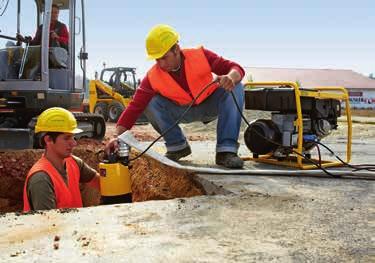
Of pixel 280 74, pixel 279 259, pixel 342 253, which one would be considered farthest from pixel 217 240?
pixel 280 74

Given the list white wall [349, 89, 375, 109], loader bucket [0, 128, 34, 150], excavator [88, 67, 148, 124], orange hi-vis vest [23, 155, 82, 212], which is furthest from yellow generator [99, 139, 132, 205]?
white wall [349, 89, 375, 109]

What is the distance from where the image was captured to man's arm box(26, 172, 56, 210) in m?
3.15

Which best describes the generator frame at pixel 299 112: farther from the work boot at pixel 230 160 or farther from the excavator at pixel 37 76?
the excavator at pixel 37 76

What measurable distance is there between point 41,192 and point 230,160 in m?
1.75

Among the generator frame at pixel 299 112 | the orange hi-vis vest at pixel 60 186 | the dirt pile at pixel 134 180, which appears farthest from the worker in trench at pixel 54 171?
the generator frame at pixel 299 112

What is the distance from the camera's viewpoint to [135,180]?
485cm

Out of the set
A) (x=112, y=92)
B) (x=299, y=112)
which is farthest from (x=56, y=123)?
(x=112, y=92)

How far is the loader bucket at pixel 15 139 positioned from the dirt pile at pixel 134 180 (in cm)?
67

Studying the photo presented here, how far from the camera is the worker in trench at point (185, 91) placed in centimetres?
406

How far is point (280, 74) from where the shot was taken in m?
52.9

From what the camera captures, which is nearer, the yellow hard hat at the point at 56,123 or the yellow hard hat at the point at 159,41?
the yellow hard hat at the point at 56,123

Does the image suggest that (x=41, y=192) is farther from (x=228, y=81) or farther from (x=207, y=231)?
(x=228, y=81)

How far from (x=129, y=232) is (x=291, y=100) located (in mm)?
2532

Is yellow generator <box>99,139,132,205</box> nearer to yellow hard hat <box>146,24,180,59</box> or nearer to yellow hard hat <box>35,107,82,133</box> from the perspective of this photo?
yellow hard hat <box>35,107,82,133</box>
